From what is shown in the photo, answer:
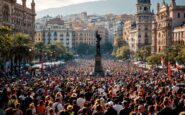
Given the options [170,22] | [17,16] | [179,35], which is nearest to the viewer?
[179,35]

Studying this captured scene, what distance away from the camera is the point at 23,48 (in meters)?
74.6

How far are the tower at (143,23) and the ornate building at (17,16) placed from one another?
48198mm

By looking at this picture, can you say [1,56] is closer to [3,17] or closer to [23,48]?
[23,48]

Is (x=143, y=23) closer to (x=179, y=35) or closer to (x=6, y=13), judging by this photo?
(x=179, y=35)

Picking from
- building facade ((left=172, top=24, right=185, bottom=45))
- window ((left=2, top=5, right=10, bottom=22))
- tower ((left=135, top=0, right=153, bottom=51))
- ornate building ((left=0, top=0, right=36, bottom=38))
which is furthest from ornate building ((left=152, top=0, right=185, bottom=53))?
window ((left=2, top=5, right=10, bottom=22))

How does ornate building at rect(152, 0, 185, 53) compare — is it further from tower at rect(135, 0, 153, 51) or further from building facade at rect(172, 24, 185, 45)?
tower at rect(135, 0, 153, 51)

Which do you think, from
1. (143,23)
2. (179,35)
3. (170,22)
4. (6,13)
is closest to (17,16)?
(6,13)

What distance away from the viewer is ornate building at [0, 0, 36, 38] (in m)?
91.9

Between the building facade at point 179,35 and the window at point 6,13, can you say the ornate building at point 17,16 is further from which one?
the building facade at point 179,35

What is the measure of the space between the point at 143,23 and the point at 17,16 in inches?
2584

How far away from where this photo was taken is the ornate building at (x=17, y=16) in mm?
91875

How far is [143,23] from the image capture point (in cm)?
16600

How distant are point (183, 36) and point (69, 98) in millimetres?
85469

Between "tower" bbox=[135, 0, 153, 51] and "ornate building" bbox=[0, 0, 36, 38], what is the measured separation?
158ft
